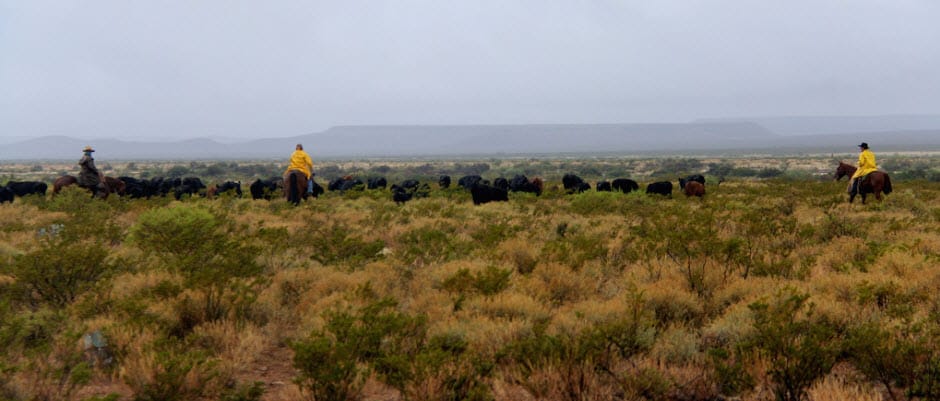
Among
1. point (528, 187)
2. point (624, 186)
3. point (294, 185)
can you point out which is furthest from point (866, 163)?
point (294, 185)

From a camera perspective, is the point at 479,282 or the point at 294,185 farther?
the point at 294,185

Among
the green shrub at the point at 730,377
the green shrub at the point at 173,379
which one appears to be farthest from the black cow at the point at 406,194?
the green shrub at the point at 730,377

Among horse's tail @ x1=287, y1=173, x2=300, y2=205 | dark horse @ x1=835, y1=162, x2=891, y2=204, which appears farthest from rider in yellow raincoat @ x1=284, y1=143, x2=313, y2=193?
dark horse @ x1=835, y1=162, x2=891, y2=204

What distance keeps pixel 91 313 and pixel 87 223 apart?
625 cm

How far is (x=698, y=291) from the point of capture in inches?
248

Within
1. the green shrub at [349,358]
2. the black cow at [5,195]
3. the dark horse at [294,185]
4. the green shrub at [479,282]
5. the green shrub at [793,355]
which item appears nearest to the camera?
the green shrub at [349,358]

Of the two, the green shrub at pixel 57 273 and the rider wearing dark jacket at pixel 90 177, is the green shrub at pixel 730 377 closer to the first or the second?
the green shrub at pixel 57 273

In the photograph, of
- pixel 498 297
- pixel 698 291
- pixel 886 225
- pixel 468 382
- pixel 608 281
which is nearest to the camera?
pixel 468 382

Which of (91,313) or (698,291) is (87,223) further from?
(698,291)

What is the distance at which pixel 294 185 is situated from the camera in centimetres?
1645

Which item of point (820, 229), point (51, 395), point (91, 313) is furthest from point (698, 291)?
point (91, 313)

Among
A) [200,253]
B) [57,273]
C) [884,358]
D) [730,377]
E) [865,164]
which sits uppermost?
[865,164]

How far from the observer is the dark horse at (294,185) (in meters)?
16.3

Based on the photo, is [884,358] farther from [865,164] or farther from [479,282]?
[865,164]
